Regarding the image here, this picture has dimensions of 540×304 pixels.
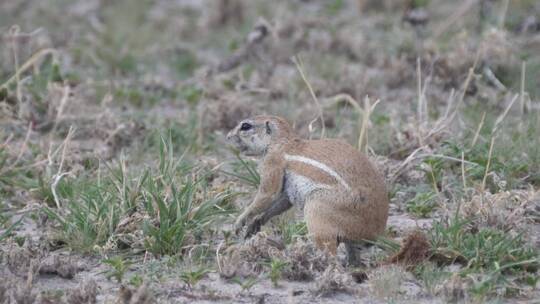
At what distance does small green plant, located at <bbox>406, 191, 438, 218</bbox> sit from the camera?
7.36 m

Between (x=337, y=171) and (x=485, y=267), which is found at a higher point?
(x=337, y=171)

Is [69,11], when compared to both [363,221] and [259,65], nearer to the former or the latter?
[259,65]

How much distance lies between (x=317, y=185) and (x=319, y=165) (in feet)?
0.45

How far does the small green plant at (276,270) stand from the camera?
19.9ft

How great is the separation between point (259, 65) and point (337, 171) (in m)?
4.65

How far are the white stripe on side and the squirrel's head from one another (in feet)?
0.92

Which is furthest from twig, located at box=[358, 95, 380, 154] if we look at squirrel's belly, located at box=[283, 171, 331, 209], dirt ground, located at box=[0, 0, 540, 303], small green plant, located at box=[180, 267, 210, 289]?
small green plant, located at box=[180, 267, 210, 289]

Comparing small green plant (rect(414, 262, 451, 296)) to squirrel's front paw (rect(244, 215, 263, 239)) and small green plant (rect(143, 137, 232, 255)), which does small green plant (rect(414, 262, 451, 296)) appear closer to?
squirrel's front paw (rect(244, 215, 263, 239))

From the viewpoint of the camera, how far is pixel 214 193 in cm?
734

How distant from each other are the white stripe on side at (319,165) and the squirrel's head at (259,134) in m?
0.28

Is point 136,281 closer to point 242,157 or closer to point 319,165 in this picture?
point 319,165

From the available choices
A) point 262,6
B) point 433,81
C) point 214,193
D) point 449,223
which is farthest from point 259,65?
point 449,223

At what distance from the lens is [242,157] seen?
8.50 meters

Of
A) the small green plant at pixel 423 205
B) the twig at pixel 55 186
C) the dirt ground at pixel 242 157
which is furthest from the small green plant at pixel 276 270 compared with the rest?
the twig at pixel 55 186
